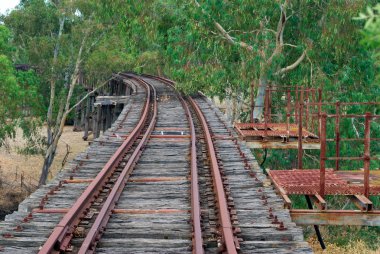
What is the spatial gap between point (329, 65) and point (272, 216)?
1241cm

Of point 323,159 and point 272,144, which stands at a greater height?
point 323,159

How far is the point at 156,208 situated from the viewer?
6.44m

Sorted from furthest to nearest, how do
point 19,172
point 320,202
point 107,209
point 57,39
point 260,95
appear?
point 19,172 < point 57,39 < point 260,95 < point 320,202 < point 107,209

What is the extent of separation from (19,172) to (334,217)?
22879mm

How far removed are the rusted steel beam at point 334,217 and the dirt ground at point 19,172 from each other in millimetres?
16803

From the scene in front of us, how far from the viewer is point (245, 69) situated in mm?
17047

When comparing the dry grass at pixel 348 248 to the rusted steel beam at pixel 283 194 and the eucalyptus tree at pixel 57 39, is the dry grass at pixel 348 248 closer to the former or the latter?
the rusted steel beam at pixel 283 194

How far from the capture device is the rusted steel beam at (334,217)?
22.5 feet

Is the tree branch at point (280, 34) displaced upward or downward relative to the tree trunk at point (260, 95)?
upward

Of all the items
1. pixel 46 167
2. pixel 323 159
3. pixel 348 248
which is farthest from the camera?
pixel 46 167

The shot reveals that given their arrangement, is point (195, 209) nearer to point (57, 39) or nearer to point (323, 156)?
point (323, 156)

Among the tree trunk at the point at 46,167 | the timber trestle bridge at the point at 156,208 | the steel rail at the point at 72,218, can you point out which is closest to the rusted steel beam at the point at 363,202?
the timber trestle bridge at the point at 156,208

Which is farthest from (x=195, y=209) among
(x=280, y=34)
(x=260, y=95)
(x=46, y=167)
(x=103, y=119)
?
(x=103, y=119)

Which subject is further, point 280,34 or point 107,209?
point 280,34
